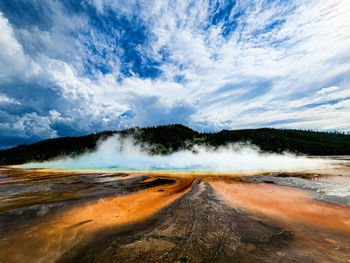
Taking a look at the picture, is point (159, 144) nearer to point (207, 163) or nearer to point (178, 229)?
point (207, 163)

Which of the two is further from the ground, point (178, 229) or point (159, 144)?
point (159, 144)

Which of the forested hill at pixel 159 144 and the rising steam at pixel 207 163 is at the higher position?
the forested hill at pixel 159 144

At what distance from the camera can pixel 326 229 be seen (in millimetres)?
2986

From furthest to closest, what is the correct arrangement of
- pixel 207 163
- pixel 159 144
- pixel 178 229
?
pixel 159 144 < pixel 207 163 < pixel 178 229

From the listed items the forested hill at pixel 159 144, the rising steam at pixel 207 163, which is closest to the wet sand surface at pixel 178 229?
the rising steam at pixel 207 163

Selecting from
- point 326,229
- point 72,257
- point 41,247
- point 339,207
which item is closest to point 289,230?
point 326,229

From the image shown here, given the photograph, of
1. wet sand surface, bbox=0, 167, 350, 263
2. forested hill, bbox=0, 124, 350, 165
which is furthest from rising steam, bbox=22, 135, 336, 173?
forested hill, bbox=0, 124, 350, 165

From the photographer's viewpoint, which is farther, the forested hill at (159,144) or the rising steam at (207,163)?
the forested hill at (159,144)

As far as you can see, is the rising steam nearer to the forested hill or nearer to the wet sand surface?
the wet sand surface

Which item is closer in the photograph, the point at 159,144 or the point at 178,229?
the point at 178,229

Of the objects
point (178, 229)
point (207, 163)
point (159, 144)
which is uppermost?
point (159, 144)

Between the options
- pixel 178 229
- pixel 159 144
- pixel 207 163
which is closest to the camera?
pixel 178 229

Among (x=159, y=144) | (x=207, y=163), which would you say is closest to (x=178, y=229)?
(x=207, y=163)

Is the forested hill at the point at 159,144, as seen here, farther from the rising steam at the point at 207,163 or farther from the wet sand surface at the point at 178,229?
the wet sand surface at the point at 178,229
